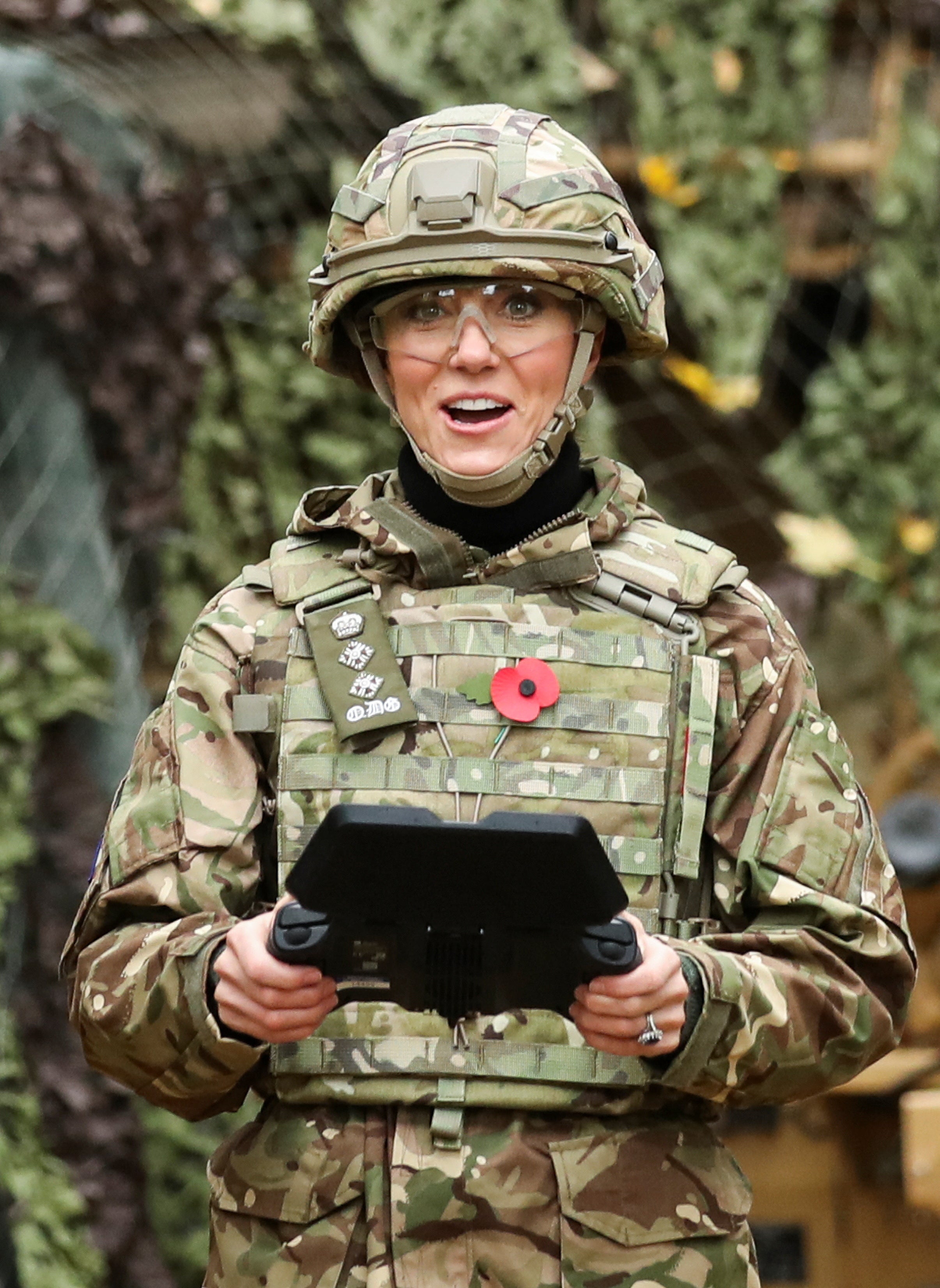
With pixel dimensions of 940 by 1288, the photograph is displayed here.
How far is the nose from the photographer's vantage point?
8.57ft

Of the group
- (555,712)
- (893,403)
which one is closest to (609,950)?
(555,712)

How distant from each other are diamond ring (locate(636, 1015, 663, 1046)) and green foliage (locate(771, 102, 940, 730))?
360 centimetres

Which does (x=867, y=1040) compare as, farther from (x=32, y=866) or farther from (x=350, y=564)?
(x=32, y=866)

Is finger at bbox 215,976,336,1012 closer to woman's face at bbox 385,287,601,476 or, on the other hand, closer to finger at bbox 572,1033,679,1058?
finger at bbox 572,1033,679,1058

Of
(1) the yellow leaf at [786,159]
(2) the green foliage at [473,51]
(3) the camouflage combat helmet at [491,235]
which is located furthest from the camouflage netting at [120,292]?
(3) the camouflage combat helmet at [491,235]

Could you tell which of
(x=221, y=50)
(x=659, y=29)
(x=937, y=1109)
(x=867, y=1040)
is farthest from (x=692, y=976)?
(x=659, y=29)

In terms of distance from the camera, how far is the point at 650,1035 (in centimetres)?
233

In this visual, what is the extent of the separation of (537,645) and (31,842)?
6.70 ft

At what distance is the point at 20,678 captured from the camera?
4.45 metres

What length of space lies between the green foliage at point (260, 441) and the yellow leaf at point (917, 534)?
56.1 inches

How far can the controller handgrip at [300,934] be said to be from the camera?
7.36ft

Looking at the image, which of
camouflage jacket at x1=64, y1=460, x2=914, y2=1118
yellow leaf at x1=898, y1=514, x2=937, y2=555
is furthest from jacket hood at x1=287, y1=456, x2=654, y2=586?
yellow leaf at x1=898, y1=514, x2=937, y2=555

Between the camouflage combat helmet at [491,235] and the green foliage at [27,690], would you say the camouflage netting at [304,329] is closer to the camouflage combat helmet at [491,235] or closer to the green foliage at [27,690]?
the green foliage at [27,690]

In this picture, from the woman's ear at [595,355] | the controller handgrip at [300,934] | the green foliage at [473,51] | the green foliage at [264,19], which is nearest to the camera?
the controller handgrip at [300,934]
